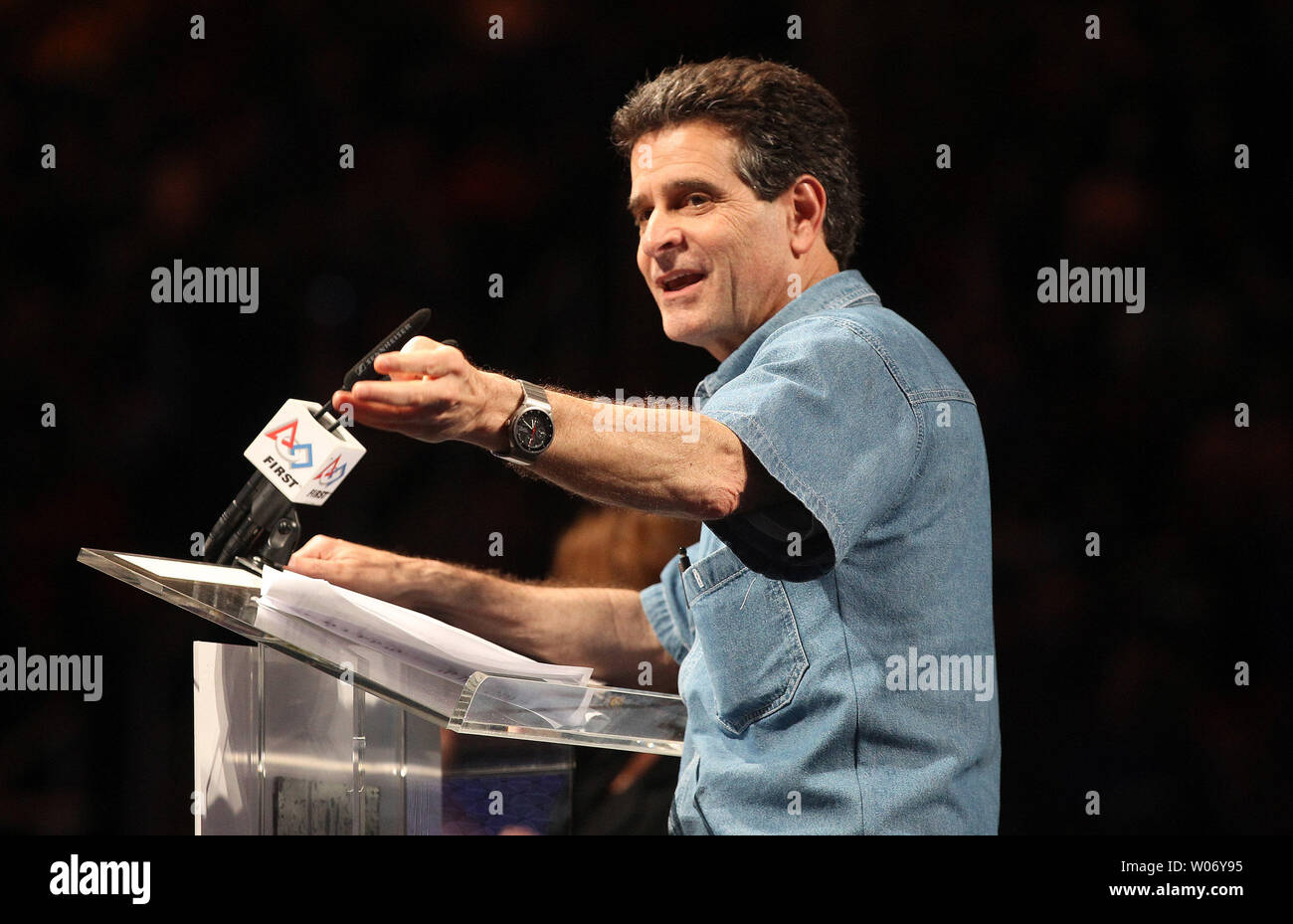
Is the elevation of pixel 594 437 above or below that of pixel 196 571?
above

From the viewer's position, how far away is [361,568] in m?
1.69

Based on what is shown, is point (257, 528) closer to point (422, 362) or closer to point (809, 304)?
point (422, 362)

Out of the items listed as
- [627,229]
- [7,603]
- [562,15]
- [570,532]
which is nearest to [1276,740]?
[570,532]

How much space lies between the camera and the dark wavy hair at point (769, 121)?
64.4 inches

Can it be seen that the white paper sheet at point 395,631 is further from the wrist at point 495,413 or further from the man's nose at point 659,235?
the man's nose at point 659,235

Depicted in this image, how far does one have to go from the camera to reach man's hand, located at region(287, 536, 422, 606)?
1.67 meters

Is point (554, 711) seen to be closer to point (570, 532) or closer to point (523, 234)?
point (570, 532)

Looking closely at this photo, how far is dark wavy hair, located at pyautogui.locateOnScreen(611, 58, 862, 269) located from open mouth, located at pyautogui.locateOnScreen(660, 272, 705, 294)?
132 mm

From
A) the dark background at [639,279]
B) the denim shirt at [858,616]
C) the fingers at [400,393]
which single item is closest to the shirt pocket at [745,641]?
the denim shirt at [858,616]

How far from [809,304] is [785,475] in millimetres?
390

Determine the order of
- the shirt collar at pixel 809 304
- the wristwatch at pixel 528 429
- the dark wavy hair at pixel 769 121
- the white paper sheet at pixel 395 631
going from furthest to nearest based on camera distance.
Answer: the dark wavy hair at pixel 769 121, the shirt collar at pixel 809 304, the white paper sheet at pixel 395 631, the wristwatch at pixel 528 429

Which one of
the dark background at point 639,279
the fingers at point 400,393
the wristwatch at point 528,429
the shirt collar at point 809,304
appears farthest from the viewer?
the dark background at point 639,279

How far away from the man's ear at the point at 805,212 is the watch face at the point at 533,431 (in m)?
0.64

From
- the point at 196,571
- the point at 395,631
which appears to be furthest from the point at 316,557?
the point at 395,631
